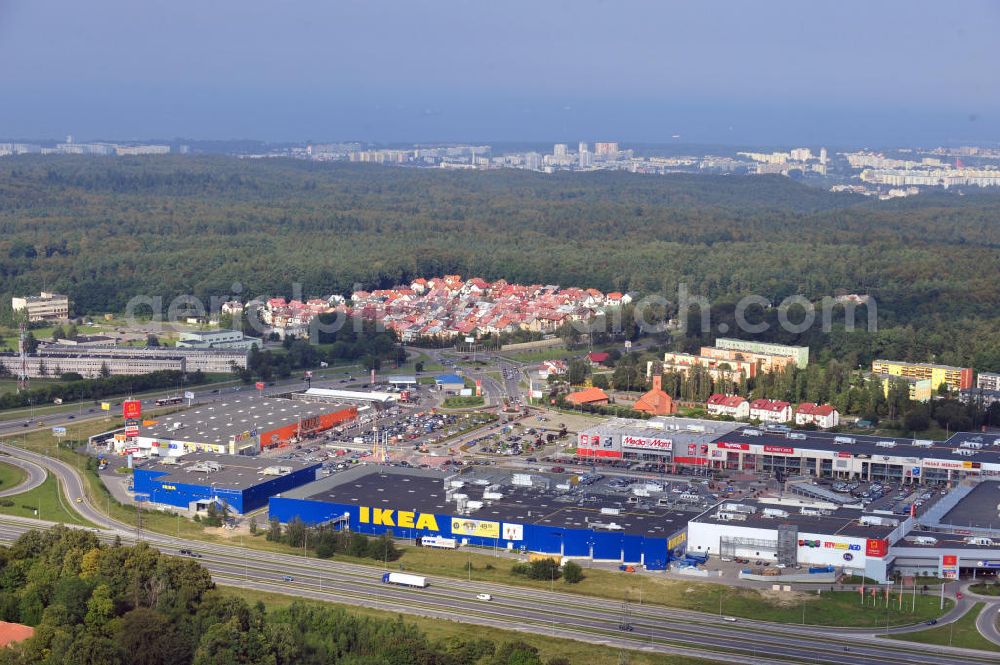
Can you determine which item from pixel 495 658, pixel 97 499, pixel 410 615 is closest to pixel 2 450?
pixel 97 499

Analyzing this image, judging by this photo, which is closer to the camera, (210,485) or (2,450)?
(210,485)

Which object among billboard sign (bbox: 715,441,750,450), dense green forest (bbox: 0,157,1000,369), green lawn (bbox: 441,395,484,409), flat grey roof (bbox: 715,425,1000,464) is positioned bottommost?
green lawn (bbox: 441,395,484,409)

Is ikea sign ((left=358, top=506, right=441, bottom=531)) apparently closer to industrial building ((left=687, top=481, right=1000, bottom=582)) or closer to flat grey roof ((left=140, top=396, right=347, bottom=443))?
industrial building ((left=687, top=481, right=1000, bottom=582))

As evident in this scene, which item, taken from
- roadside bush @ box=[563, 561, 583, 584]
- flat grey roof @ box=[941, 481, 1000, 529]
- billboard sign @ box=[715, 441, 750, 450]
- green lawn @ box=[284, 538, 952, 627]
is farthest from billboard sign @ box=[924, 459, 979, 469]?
roadside bush @ box=[563, 561, 583, 584]

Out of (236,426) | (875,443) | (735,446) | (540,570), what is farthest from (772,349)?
(540,570)

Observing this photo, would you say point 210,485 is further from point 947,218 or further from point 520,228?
point 947,218

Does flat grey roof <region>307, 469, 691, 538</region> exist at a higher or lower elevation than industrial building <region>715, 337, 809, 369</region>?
lower
